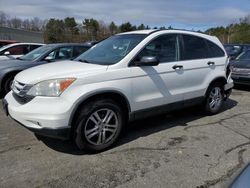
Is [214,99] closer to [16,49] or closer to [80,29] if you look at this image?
[16,49]

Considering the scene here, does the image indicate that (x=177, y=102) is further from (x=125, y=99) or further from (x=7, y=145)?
(x=7, y=145)

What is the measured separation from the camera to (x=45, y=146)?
4.45 m

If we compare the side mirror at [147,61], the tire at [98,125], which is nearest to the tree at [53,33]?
the side mirror at [147,61]

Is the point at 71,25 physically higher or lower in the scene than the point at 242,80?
higher

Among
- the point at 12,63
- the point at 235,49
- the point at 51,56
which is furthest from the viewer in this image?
the point at 235,49

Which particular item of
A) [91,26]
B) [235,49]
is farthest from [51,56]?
[91,26]

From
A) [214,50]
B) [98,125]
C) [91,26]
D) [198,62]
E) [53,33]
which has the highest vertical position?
[91,26]

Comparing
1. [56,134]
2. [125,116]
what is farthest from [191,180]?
[56,134]

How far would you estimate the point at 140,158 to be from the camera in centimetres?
407

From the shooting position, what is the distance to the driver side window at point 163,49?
4859mm

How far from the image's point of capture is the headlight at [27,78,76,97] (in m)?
3.89

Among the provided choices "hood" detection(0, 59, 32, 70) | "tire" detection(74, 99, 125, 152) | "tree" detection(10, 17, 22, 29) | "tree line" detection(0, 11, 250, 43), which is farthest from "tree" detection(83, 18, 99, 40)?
"tire" detection(74, 99, 125, 152)

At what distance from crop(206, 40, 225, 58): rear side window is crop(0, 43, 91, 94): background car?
4347 millimetres

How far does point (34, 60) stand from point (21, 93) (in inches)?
166
